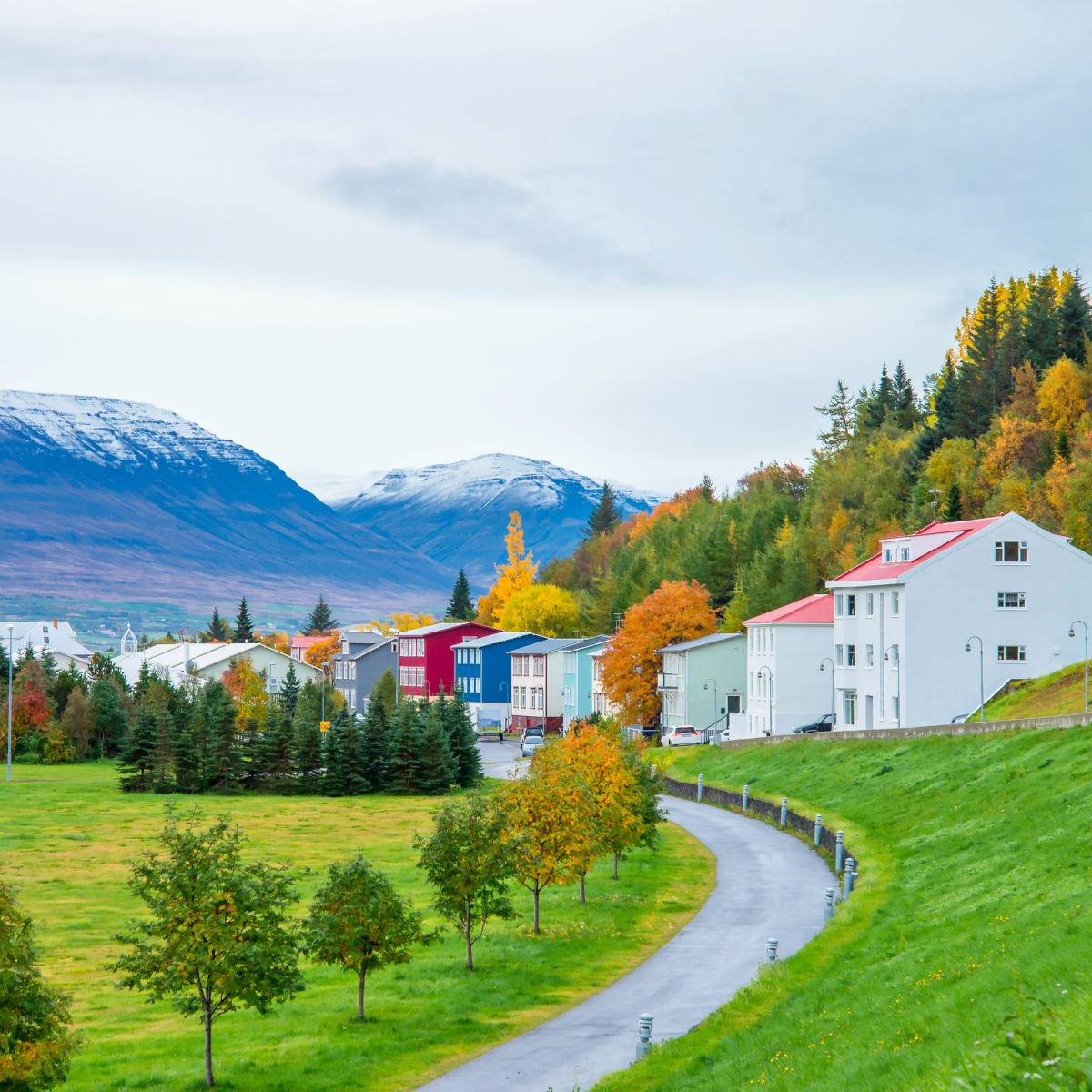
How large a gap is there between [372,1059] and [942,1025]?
10983 mm

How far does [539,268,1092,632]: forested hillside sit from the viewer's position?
10169 centimetres

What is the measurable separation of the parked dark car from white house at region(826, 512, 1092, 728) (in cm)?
1060

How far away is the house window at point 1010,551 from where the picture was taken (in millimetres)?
68938

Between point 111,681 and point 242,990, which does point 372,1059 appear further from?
point 111,681

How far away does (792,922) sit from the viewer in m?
35.8

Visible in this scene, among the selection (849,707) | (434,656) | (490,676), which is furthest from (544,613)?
(849,707)

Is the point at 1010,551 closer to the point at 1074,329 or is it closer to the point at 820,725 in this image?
the point at 820,725

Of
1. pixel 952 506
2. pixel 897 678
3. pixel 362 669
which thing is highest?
pixel 952 506

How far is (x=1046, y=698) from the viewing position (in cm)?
6166

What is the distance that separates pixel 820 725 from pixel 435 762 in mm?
24078

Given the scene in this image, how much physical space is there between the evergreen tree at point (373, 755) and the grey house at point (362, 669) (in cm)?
6647

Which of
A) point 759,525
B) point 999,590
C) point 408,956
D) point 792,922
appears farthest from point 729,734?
point 408,956

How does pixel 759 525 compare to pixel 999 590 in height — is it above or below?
above

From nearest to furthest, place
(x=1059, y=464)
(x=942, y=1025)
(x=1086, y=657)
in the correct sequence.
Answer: (x=942, y=1025)
(x=1086, y=657)
(x=1059, y=464)
